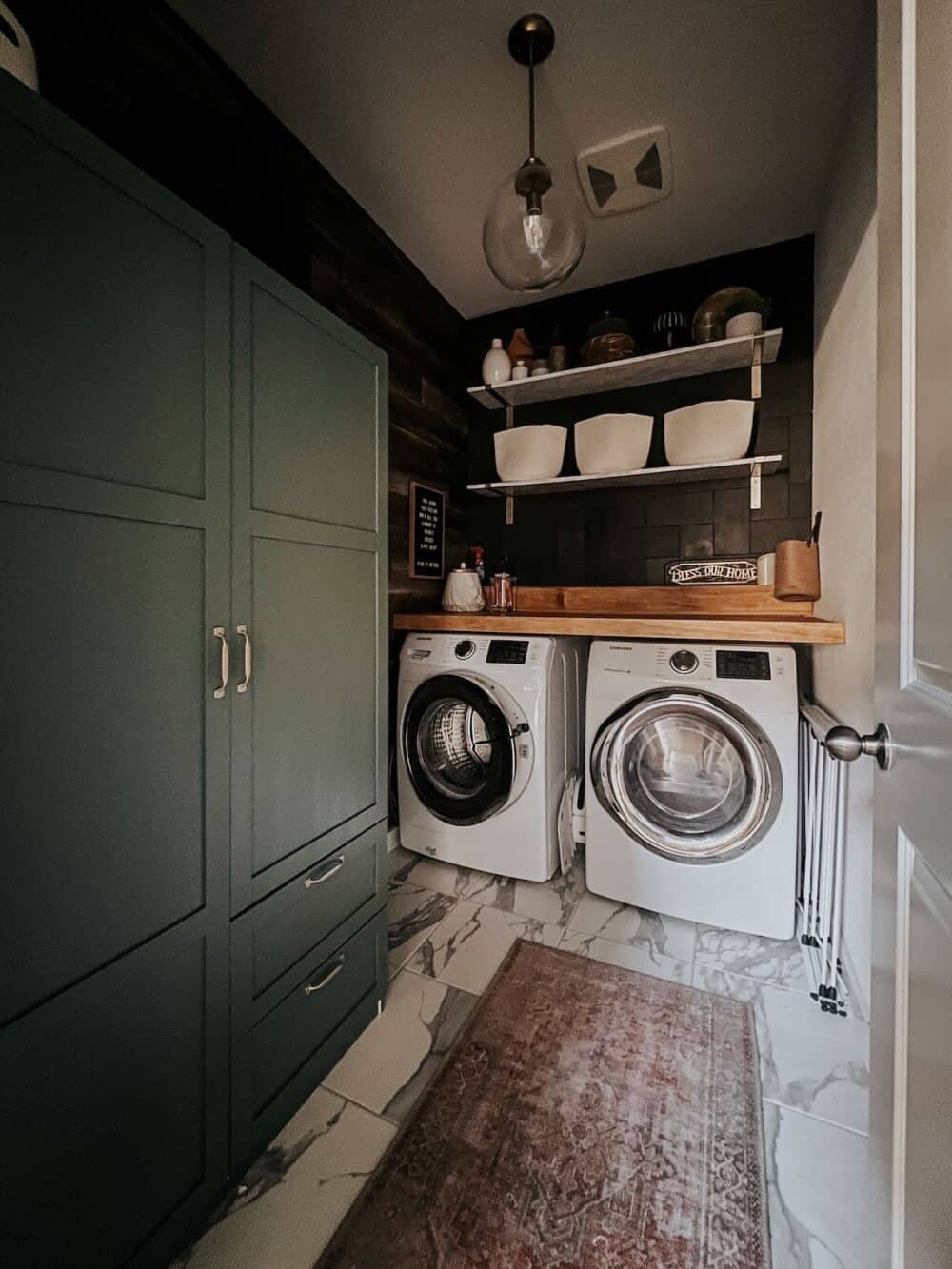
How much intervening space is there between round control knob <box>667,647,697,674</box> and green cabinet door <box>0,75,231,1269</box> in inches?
58.9

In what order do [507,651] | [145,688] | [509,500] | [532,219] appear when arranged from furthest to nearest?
[509,500] < [507,651] < [532,219] < [145,688]

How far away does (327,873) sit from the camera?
1302 millimetres

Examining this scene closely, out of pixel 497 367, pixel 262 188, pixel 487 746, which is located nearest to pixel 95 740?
pixel 487 746

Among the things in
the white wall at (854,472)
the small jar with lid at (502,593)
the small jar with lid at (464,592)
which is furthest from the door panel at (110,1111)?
the small jar with lid at (502,593)

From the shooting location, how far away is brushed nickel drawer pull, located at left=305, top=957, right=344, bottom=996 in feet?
4.13

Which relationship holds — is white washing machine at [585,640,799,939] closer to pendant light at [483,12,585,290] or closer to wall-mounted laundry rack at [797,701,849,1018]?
wall-mounted laundry rack at [797,701,849,1018]

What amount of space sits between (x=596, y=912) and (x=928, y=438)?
6.24ft

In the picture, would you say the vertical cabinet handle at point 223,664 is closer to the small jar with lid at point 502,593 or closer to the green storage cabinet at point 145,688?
the green storage cabinet at point 145,688

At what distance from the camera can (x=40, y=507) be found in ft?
2.45

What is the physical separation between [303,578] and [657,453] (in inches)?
84.0

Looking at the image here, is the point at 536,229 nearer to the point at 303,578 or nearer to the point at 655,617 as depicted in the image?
the point at 303,578

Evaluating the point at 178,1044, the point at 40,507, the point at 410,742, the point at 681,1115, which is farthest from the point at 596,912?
the point at 40,507

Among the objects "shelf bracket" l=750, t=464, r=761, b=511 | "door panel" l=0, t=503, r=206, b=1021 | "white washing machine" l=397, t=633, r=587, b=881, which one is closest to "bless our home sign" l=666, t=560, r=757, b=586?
"shelf bracket" l=750, t=464, r=761, b=511

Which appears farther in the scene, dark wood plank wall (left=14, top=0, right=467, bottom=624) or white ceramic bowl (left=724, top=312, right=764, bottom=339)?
white ceramic bowl (left=724, top=312, right=764, bottom=339)
